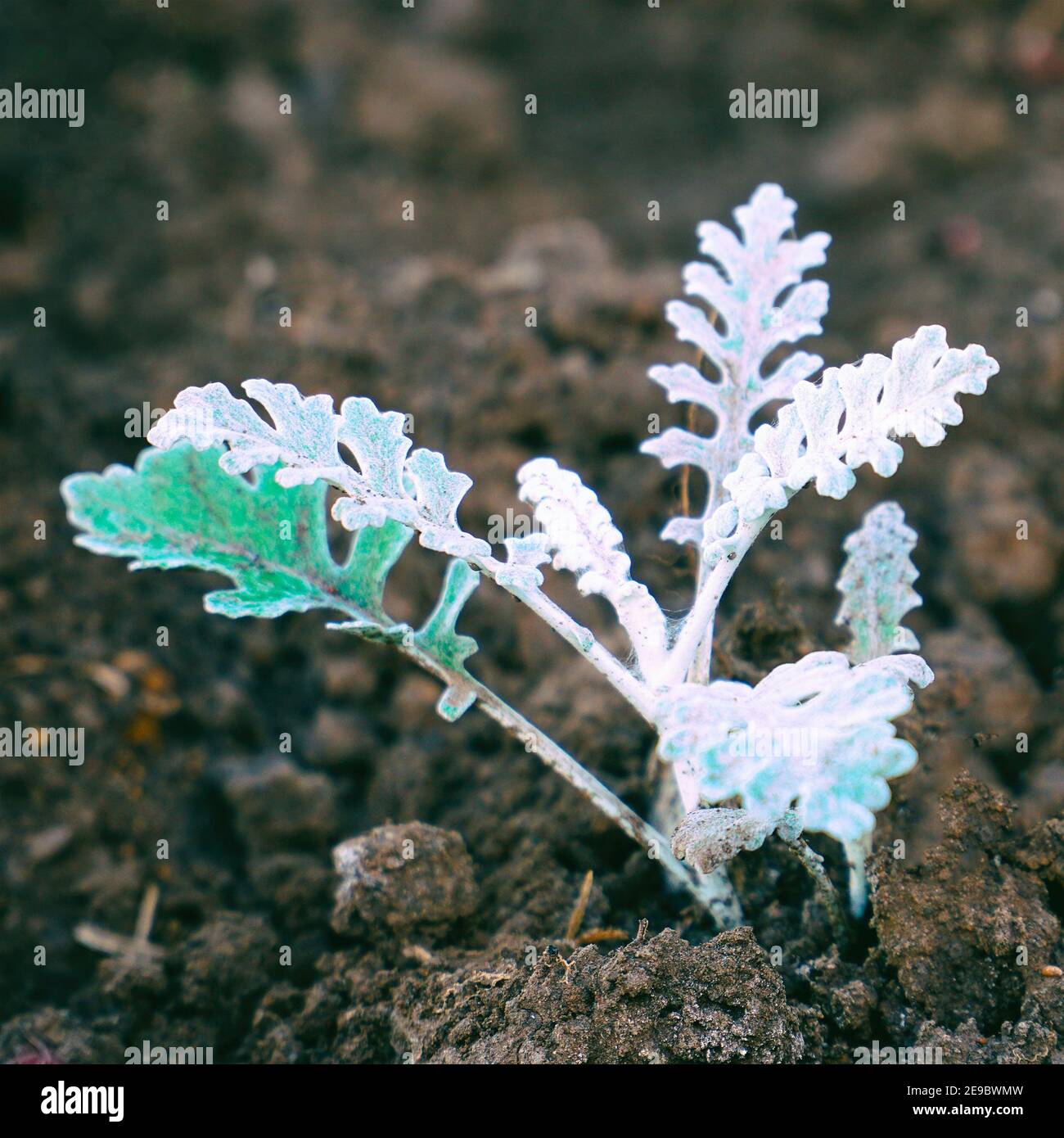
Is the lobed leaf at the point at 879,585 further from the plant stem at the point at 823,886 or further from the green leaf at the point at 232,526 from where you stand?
the green leaf at the point at 232,526

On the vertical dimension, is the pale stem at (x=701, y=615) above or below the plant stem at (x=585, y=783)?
above

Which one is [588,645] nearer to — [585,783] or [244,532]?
[585,783]

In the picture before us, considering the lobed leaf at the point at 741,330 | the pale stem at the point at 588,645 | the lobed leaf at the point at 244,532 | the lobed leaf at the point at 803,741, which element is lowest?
the lobed leaf at the point at 803,741

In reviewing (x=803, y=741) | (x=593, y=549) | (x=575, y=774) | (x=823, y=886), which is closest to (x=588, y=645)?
(x=593, y=549)

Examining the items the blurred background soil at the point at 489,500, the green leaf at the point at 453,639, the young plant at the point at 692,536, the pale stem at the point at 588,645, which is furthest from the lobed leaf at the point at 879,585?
the green leaf at the point at 453,639

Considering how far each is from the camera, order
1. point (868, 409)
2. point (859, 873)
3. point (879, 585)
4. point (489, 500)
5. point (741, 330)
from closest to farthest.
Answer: point (868, 409)
point (859, 873)
point (879, 585)
point (741, 330)
point (489, 500)

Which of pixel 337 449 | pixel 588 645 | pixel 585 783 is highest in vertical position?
pixel 337 449
